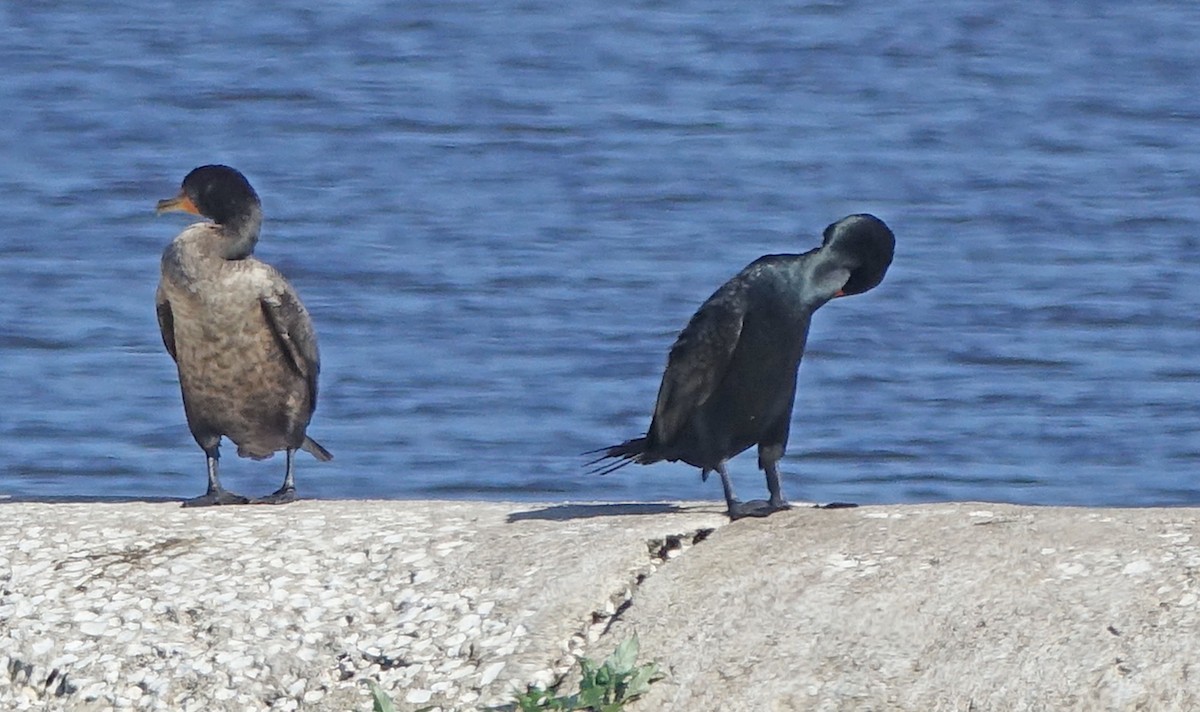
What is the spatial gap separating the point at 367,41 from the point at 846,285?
15.3 meters

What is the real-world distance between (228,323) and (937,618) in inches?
114

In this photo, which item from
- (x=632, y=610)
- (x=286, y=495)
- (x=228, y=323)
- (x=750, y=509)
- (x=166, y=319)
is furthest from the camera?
(x=166, y=319)

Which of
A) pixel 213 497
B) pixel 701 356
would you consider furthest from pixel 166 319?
pixel 701 356

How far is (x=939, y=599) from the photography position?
19.2 feet

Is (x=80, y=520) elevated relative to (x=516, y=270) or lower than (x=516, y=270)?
elevated

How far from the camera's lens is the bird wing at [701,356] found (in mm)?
7078

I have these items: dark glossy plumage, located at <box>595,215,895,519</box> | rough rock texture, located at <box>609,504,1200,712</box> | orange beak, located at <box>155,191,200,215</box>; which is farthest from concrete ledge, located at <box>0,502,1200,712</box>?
orange beak, located at <box>155,191,200,215</box>

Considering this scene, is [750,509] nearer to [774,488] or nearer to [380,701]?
[774,488]

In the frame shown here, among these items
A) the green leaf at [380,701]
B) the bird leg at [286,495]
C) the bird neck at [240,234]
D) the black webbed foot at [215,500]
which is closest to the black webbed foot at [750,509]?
the green leaf at [380,701]

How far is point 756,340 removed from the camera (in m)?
7.09

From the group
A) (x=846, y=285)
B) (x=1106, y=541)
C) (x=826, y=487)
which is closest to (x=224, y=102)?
(x=826, y=487)

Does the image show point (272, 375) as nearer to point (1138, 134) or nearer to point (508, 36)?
point (1138, 134)

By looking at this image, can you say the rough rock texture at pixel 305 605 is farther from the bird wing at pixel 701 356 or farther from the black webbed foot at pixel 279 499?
the black webbed foot at pixel 279 499

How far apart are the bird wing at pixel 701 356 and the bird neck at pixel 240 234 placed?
4.91 feet
